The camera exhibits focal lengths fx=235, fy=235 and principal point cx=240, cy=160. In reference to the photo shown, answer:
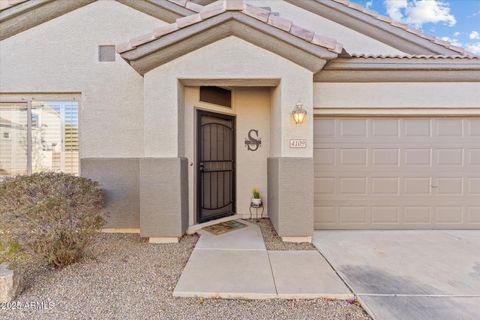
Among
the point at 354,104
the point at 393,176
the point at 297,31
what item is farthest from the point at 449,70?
the point at 297,31

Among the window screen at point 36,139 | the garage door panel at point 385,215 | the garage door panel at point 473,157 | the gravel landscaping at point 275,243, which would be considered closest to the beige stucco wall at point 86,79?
the window screen at point 36,139

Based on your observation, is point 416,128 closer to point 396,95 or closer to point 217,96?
point 396,95

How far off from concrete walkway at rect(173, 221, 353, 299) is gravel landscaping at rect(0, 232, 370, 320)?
0.10 m

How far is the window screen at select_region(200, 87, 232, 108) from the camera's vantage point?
5.56 metres

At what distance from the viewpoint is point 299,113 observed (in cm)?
453

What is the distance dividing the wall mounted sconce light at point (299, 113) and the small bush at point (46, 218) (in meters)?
3.90

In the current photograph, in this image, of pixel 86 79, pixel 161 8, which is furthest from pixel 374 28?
pixel 86 79

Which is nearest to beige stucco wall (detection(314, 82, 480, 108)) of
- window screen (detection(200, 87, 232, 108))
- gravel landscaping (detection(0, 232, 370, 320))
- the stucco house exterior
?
the stucco house exterior

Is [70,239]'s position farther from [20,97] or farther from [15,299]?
[20,97]

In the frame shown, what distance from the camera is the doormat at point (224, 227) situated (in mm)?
5182

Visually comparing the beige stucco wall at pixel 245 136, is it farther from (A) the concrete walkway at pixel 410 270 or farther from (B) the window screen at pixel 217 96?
(A) the concrete walkway at pixel 410 270

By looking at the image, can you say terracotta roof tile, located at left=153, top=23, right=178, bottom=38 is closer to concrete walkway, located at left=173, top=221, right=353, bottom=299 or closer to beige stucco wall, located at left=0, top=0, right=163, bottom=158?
beige stucco wall, located at left=0, top=0, right=163, bottom=158

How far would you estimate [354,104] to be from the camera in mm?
5113

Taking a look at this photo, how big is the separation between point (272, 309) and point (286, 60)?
13.7ft
